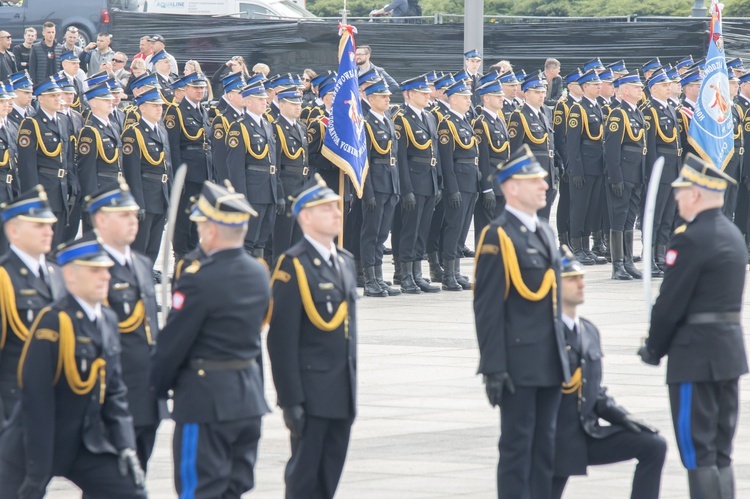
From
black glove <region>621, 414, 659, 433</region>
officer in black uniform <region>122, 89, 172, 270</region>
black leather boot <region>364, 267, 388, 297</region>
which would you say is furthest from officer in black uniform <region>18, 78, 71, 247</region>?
black glove <region>621, 414, 659, 433</region>

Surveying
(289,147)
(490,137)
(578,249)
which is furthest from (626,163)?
(289,147)

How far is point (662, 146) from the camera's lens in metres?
17.3

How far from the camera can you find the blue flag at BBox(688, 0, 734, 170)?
17.0m

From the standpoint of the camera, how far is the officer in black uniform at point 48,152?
14969 millimetres

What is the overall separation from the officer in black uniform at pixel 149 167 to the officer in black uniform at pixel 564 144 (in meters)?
4.71

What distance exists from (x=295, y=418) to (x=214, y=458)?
533mm

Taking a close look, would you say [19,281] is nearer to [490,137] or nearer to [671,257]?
[671,257]

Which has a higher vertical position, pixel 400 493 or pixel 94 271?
pixel 94 271

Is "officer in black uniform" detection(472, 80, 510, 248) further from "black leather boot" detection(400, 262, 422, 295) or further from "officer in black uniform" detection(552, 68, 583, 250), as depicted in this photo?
"officer in black uniform" detection(552, 68, 583, 250)

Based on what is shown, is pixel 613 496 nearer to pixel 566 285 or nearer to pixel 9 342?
pixel 566 285

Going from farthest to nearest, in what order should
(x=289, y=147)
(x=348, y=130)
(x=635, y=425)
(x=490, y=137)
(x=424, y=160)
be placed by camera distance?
(x=490, y=137) → (x=424, y=160) → (x=289, y=147) → (x=348, y=130) → (x=635, y=425)

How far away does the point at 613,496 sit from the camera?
816 cm

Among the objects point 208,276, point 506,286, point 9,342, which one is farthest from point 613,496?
point 9,342

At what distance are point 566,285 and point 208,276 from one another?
6.33ft
